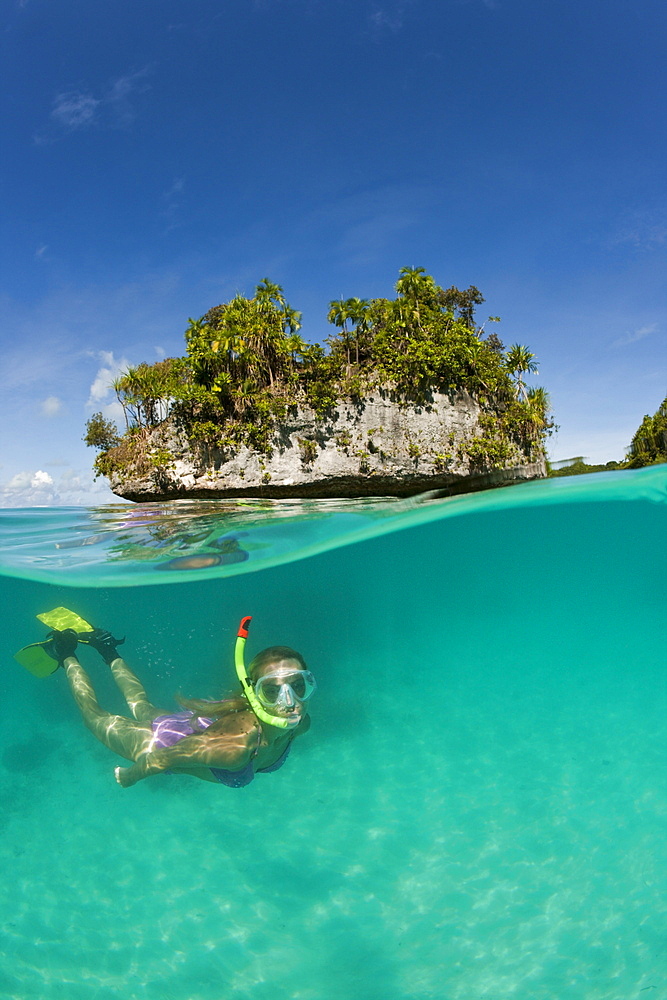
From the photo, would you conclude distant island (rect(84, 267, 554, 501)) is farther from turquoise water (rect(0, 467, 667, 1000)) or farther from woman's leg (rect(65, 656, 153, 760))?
woman's leg (rect(65, 656, 153, 760))

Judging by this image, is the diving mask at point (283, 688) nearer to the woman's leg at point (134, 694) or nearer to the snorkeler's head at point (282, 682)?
the snorkeler's head at point (282, 682)

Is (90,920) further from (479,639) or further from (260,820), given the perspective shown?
(479,639)

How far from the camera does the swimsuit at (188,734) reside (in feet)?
18.9

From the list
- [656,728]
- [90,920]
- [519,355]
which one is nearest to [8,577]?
[90,920]

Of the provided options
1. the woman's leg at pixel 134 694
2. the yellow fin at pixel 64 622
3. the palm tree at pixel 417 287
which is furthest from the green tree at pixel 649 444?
Answer: the yellow fin at pixel 64 622

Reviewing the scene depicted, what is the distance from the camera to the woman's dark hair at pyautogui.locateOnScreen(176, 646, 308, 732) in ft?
18.9

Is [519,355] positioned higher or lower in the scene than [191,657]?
higher

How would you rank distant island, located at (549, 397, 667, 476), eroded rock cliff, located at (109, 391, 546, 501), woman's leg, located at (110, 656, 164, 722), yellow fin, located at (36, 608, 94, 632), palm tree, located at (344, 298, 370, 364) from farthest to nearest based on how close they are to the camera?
palm tree, located at (344, 298, 370, 364), eroded rock cliff, located at (109, 391, 546, 501), distant island, located at (549, 397, 667, 476), yellow fin, located at (36, 608, 94, 632), woman's leg, located at (110, 656, 164, 722)

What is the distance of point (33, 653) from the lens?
26.6ft

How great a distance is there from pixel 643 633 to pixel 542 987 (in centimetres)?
2847

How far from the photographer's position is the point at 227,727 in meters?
5.75

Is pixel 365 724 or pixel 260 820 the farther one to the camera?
pixel 365 724

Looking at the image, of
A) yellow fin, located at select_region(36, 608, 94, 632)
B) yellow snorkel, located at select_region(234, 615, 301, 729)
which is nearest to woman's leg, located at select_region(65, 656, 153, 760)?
yellow fin, located at select_region(36, 608, 94, 632)

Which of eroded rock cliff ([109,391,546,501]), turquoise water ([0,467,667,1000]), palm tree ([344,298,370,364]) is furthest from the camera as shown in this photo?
palm tree ([344,298,370,364])
